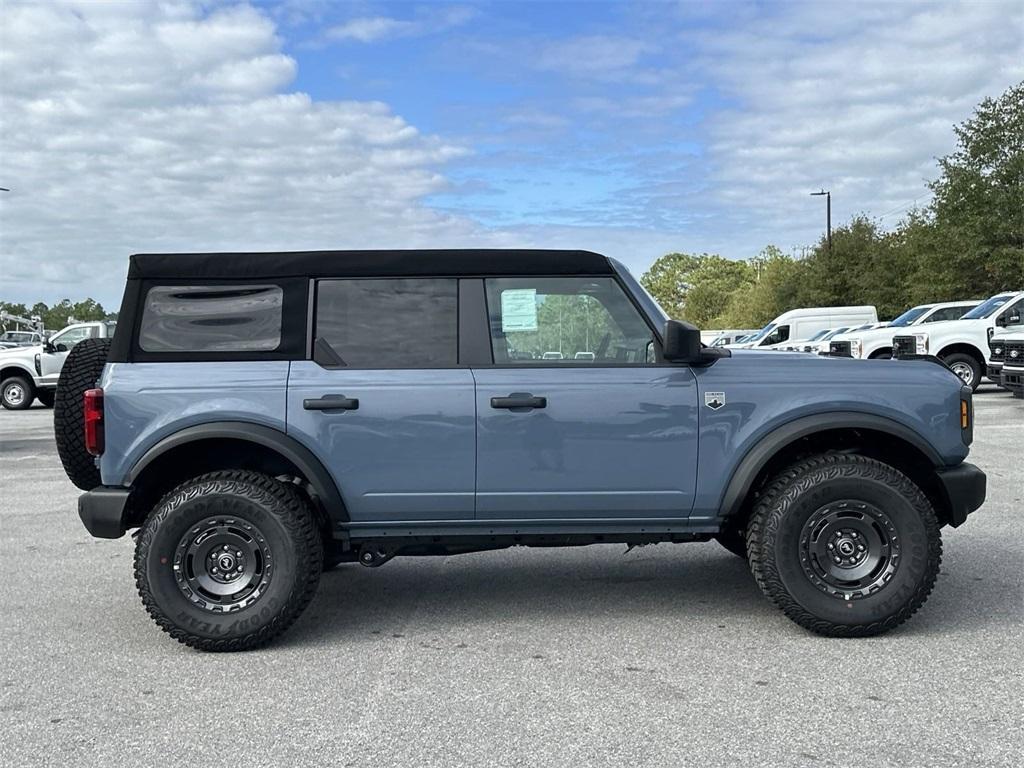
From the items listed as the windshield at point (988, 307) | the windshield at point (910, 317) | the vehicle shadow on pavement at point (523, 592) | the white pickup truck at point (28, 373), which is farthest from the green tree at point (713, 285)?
the vehicle shadow on pavement at point (523, 592)

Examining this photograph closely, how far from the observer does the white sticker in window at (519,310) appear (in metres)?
4.98

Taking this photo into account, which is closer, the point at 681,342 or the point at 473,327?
the point at 681,342

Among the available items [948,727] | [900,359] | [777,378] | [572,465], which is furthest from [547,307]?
[948,727]

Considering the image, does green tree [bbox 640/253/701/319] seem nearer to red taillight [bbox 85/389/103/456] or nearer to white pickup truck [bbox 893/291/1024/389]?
white pickup truck [bbox 893/291/1024/389]

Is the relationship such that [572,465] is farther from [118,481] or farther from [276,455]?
[118,481]

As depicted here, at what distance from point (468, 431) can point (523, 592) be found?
4.53 feet

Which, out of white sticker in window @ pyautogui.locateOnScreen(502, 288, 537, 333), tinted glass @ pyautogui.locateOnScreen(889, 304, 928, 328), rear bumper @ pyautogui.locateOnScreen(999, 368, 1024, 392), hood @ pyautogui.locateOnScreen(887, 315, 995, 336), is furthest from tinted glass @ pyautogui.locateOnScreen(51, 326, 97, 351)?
white sticker in window @ pyautogui.locateOnScreen(502, 288, 537, 333)

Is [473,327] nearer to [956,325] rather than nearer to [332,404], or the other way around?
[332,404]

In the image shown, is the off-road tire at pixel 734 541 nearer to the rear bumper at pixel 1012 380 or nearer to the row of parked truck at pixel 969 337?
the row of parked truck at pixel 969 337

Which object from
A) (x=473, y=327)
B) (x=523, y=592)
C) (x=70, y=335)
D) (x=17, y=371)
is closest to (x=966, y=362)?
(x=523, y=592)

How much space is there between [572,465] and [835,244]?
51.1 m

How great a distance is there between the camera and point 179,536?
15.5 ft

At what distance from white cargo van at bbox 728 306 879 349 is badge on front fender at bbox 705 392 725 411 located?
102ft

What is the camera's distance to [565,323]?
16.4 feet
